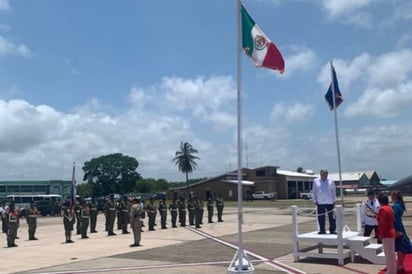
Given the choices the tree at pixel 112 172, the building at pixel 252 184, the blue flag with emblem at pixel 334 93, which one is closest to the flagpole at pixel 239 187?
the blue flag with emblem at pixel 334 93

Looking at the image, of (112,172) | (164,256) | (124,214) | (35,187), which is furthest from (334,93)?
(112,172)

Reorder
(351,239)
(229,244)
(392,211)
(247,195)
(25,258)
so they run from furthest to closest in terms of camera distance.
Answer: (247,195)
(229,244)
(25,258)
(351,239)
(392,211)

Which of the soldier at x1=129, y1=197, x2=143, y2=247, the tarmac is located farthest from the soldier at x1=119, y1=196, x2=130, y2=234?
the soldier at x1=129, y1=197, x2=143, y2=247

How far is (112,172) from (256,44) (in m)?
122

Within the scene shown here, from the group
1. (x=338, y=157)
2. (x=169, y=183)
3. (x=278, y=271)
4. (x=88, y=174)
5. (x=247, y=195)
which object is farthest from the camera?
(x=169, y=183)

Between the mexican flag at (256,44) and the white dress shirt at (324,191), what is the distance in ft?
12.2

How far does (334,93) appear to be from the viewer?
23141 millimetres

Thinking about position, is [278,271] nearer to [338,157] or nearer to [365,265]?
[365,265]

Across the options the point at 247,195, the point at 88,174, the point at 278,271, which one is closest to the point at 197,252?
the point at 278,271

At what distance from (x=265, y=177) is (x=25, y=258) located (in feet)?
261

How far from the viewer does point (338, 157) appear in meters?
22.2

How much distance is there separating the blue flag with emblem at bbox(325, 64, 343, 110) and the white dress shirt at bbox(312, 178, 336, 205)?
1091 centimetres

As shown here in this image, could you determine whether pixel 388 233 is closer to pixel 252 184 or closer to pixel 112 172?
pixel 252 184

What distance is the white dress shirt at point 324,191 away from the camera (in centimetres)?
1284
